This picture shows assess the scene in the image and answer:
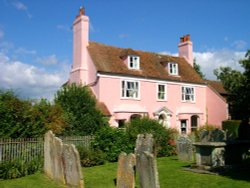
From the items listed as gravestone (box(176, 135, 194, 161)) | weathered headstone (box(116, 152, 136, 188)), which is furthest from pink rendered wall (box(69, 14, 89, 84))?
weathered headstone (box(116, 152, 136, 188))

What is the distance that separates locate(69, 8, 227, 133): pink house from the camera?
1247 inches

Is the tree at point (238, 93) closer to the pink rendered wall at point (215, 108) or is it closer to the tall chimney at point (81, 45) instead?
the pink rendered wall at point (215, 108)

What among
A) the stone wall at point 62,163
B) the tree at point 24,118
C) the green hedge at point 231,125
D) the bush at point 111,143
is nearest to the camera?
the stone wall at point 62,163

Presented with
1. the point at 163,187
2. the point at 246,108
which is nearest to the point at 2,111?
the point at 163,187

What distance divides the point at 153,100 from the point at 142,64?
3913mm

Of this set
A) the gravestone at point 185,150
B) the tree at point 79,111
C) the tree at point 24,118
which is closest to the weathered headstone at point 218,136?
the gravestone at point 185,150

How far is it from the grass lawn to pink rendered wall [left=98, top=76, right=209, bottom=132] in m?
14.0

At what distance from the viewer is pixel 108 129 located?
2252 cm

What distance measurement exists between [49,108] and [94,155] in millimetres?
4472

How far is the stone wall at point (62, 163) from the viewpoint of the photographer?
13008 millimetres

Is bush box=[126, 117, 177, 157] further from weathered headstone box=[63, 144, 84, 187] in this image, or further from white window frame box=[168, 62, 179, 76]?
white window frame box=[168, 62, 179, 76]

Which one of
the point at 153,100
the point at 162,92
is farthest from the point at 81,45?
the point at 162,92

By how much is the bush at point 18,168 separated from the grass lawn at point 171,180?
0.59 m

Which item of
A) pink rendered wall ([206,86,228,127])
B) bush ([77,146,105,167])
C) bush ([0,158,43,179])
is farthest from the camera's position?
pink rendered wall ([206,86,228,127])
